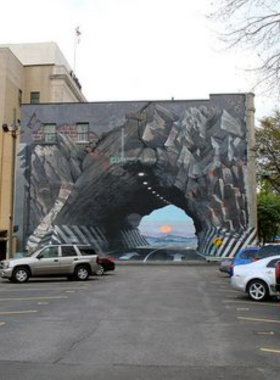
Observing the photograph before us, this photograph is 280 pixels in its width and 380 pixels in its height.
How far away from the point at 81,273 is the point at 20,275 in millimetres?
2687

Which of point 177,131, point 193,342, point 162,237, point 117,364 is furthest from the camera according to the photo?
point 162,237

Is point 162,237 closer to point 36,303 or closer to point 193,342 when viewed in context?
point 36,303

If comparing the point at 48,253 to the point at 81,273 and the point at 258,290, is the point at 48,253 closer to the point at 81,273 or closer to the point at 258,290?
the point at 81,273

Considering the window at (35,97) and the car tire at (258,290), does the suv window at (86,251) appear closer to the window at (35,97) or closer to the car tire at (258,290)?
the car tire at (258,290)

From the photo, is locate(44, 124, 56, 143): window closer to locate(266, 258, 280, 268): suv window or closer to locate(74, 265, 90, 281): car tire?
locate(74, 265, 90, 281): car tire

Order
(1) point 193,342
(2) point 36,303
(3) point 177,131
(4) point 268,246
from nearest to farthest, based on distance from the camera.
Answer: (1) point 193,342
(2) point 36,303
(4) point 268,246
(3) point 177,131

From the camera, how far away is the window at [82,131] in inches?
1668

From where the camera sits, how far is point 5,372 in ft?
22.7

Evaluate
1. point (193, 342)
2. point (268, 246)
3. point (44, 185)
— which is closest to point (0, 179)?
point (44, 185)

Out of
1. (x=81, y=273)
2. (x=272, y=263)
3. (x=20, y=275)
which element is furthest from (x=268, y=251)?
(x=20, y=275)

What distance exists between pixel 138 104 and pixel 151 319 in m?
31.9

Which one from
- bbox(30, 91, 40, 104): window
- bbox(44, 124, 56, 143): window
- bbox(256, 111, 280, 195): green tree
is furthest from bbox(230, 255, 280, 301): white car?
bbox(30, 91, 40, 104): window

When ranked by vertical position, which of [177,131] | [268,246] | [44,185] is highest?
[177,131]

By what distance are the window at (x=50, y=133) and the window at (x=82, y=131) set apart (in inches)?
78.9
